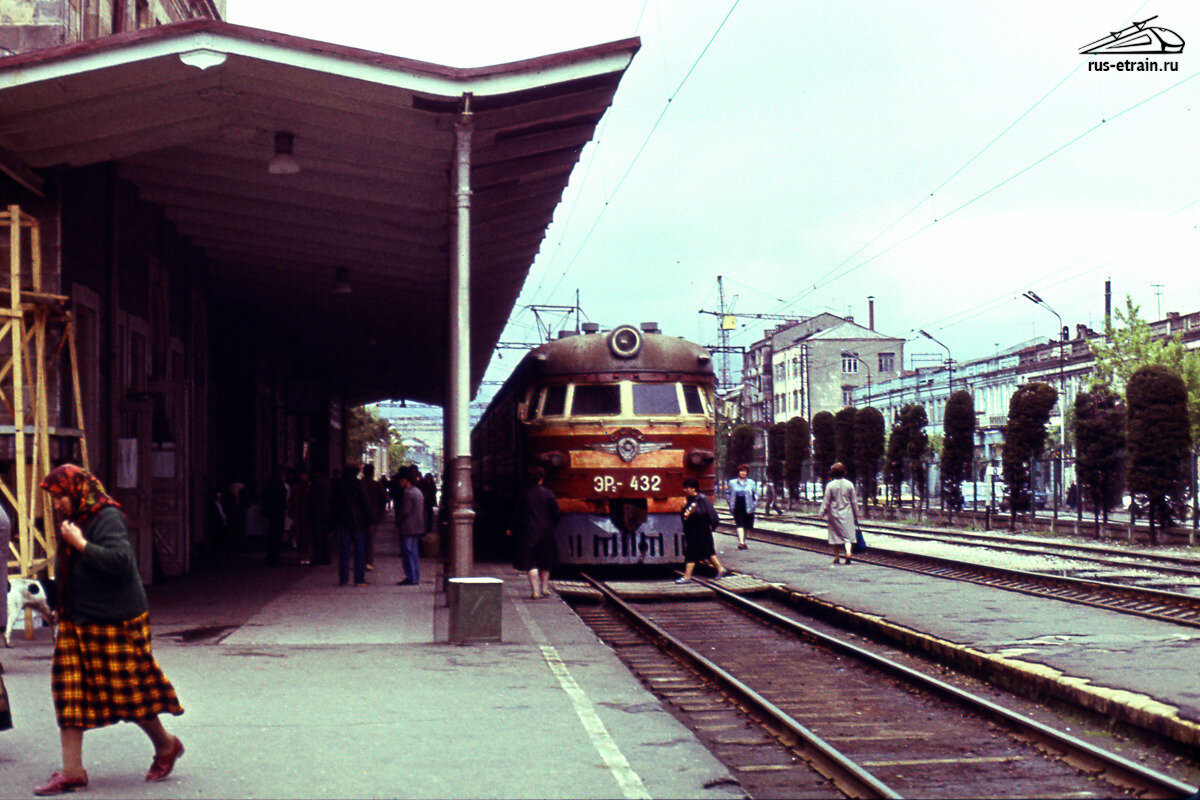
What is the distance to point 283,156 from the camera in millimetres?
13750

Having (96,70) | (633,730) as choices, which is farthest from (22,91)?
(633,730)

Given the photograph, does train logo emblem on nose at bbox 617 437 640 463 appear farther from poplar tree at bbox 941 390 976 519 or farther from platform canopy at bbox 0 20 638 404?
poplar tree at bbox 941 390 976 519

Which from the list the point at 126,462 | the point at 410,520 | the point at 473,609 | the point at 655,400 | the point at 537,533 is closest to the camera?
the point at 473,609

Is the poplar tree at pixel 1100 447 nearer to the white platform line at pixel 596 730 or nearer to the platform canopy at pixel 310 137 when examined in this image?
the platform canopy at pixel 310 137

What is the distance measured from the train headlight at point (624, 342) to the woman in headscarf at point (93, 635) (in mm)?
13220

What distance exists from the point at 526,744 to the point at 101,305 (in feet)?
32.6

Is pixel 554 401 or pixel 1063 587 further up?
pixel 554 401

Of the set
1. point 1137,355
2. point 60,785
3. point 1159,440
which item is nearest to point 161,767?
point 60,785

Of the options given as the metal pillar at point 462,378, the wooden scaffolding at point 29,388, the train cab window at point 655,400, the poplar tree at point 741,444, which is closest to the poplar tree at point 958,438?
the train cab window at point 655,400

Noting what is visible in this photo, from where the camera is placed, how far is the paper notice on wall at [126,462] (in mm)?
16047

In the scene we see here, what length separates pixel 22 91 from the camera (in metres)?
11.2

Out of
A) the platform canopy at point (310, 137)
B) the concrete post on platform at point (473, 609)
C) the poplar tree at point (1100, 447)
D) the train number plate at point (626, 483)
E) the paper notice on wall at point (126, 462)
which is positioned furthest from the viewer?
the poplar tree at point (1100, 447)

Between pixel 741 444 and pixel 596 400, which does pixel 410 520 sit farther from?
pixel 741 444

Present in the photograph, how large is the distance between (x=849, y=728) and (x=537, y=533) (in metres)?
7.46
